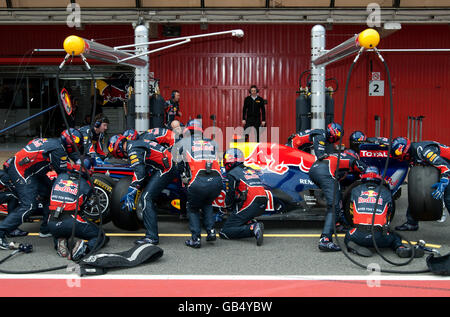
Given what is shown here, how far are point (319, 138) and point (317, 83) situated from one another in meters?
2.19

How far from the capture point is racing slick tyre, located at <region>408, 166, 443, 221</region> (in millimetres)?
5875

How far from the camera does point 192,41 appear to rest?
14.5 meters

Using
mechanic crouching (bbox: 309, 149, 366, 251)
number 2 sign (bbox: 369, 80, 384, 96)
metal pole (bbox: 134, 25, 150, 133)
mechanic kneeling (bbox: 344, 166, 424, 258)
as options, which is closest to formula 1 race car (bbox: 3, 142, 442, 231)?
mechanic crouching (bbox: 309, 149, 366, 251)

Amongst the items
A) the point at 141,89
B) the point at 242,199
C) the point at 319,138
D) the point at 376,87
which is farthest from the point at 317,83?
the point at 376,87

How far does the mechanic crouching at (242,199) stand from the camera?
6066 mm

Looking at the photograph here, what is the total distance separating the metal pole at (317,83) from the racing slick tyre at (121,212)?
4155 mm

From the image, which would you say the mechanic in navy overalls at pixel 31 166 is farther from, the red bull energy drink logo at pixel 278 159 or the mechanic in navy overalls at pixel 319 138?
the mechanic in navy overalls at pixel 319 138

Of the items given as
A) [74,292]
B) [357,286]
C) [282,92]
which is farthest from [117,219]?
[282,92]

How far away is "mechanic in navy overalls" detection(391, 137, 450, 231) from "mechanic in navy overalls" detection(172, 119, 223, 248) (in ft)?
8.18

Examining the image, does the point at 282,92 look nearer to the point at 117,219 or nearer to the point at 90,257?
the point at 117,219

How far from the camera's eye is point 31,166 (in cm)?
591

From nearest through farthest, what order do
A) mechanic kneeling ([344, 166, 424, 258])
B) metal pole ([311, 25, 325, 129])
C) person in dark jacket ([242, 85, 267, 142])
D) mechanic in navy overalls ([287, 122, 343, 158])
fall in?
mechanic kneeling ([344, 166, 424, 258]) → mechanic in navy overalls ([287, 122, 343, 158]) → metal pole ([311, 25, 325, 129]) → person in dark jacket ([242, 85, 267, 142])

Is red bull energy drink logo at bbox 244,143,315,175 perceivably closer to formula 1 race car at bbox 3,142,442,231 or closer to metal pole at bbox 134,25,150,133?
formula 1 race car at bbox 3,142,442,231

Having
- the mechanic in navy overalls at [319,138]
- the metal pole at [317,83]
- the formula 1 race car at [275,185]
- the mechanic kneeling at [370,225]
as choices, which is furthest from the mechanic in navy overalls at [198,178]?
the metal pole at [317,83]
